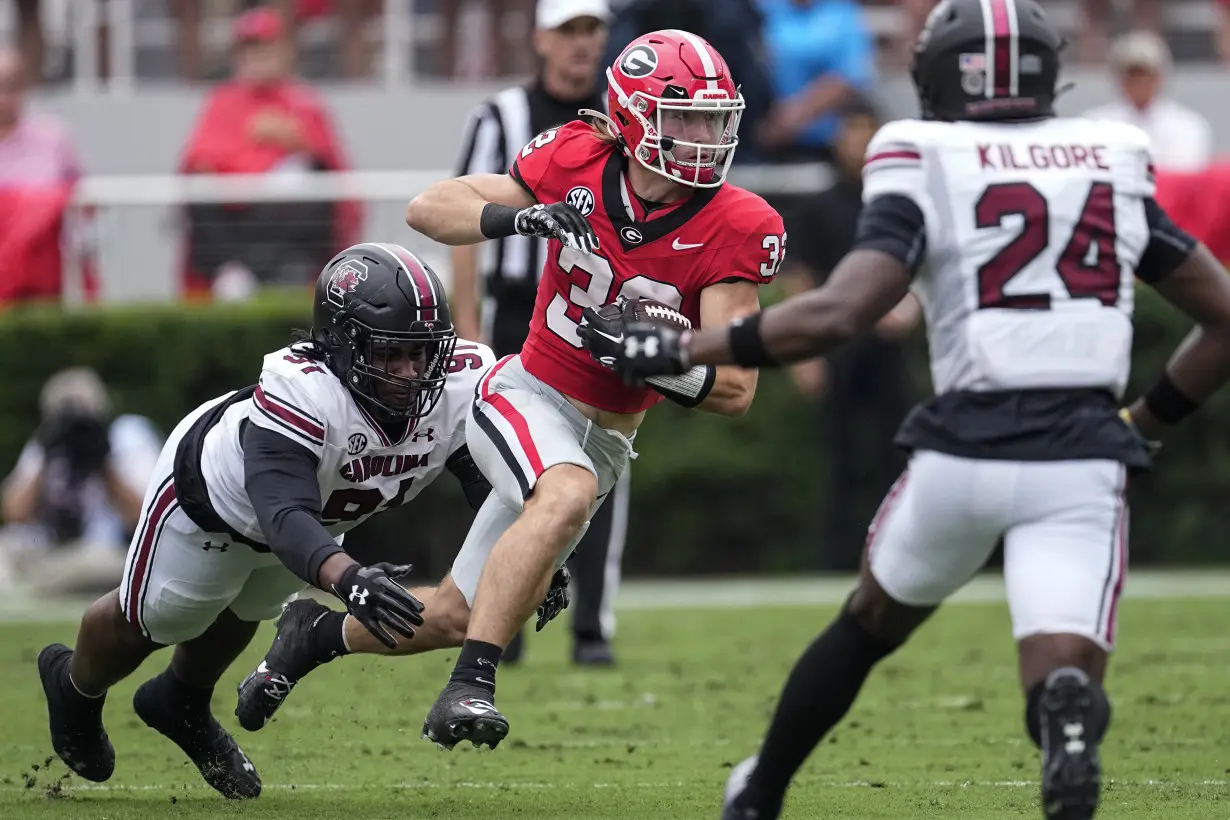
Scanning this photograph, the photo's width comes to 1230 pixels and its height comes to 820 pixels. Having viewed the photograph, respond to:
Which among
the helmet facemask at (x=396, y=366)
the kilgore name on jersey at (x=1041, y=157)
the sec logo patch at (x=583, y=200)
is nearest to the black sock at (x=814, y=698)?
the kilgore name on jersey at (x=1041, y=157)

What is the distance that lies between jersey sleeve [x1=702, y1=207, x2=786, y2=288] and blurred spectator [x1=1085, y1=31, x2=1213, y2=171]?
6.41 meters

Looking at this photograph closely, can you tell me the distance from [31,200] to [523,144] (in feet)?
15.5

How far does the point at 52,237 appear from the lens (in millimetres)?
11203

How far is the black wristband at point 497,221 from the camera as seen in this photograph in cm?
506

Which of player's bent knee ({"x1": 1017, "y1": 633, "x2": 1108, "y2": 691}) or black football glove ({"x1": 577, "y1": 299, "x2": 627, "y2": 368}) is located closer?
player's bent knee ({"x1": 1017, "y1": 633, "x2": 1108, "y2": 691})

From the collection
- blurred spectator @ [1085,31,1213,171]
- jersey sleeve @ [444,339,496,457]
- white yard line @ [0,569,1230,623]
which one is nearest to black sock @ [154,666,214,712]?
jersey sleeve @ [444,339,496,457]

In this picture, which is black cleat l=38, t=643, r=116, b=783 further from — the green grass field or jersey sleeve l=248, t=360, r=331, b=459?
jersey sleeve l=248, t=360, r=331, b=459

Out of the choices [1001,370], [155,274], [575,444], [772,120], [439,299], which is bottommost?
[155,274]

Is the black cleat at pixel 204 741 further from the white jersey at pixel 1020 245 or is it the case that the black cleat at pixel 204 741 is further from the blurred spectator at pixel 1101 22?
the blurred spectator at pixel 1101 22

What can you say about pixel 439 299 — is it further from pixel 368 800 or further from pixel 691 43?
pixel 368 800

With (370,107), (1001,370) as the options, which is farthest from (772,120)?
(1001,370)

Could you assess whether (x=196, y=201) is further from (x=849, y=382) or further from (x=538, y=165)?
(x=538, y=165)

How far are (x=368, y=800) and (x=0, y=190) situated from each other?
702 centimetres

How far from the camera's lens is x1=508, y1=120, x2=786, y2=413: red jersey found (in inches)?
202
